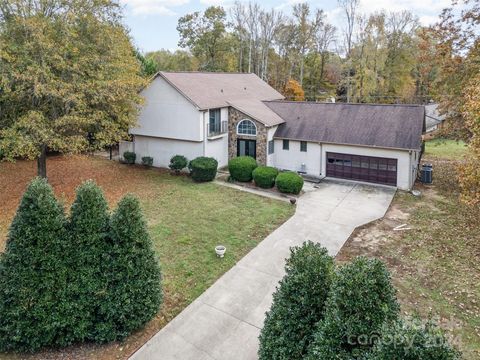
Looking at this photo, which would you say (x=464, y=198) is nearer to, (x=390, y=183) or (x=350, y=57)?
(x=390, y=183)

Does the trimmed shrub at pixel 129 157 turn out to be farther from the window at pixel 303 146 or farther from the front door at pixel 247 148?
the window at pixel 303 146

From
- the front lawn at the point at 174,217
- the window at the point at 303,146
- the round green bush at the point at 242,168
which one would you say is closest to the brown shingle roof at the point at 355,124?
the window at the point at 303,146

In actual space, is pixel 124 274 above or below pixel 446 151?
below

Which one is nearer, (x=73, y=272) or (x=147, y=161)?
(x=73, y=272)

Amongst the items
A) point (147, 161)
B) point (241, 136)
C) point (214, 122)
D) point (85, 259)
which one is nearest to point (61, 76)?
point (147, 161)

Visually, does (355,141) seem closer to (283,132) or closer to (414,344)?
(283,132)

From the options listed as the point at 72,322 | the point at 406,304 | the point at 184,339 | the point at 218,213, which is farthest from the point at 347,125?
the point at 72,322
